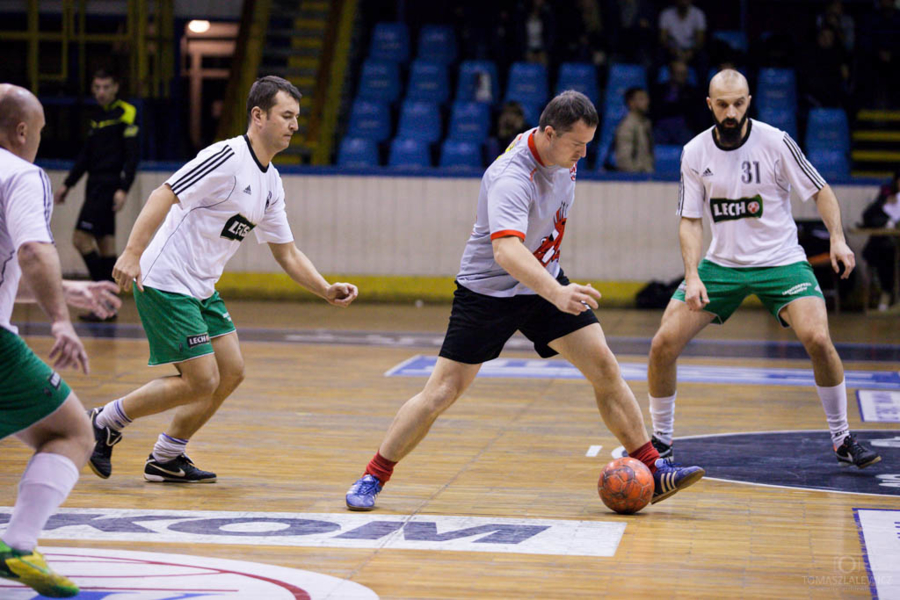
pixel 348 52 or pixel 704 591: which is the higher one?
pixel 348 52

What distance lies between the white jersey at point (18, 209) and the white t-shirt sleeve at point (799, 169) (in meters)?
3.99

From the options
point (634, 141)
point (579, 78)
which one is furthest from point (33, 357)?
point (579, 78)

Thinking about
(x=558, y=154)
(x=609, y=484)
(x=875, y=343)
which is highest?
(x=558, y=154)

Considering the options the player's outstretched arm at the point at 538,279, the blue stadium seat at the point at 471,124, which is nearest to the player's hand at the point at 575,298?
the player's outstretched arm at the point at 538,279

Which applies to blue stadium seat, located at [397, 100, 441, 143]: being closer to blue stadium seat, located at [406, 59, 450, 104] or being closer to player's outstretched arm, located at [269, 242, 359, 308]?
blue stadium seat, located at [406, 59, 450, 104]

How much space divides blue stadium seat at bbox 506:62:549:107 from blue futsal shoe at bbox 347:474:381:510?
491 inches

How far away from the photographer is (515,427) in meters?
8.29

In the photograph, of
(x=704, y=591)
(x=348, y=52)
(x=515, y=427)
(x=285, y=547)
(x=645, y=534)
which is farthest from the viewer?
(x=348, y=52)

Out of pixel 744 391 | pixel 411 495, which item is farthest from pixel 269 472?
pixel 744 391

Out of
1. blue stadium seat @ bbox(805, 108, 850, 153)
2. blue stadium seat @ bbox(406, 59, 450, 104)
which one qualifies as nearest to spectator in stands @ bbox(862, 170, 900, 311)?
blue stadium seat @ bbox(805, 108, 850, 153)

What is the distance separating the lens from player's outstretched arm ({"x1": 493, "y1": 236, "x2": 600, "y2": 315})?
5012 mm

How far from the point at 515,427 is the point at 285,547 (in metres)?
3.35

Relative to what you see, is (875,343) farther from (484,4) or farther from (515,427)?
(484,4)

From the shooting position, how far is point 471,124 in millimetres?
17719
